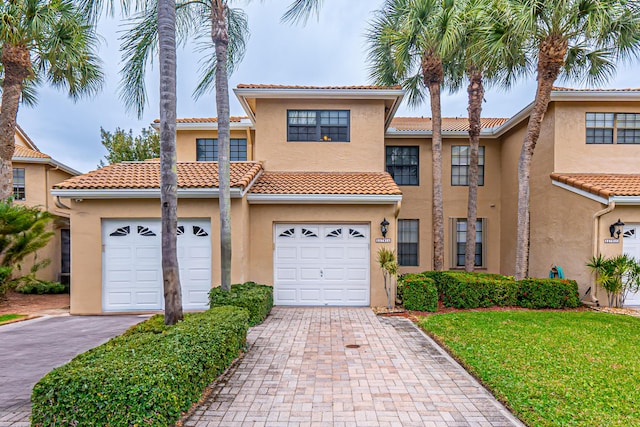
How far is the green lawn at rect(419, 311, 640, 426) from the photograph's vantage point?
13.7ft

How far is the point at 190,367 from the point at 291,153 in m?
9.28

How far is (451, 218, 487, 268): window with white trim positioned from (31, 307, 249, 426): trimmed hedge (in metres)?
12.7

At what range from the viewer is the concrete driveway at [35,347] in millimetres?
4559

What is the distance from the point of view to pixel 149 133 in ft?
83.8

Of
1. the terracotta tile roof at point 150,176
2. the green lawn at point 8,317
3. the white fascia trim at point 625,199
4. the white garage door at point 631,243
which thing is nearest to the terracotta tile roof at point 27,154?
the terracotta tile roof at point 150,176

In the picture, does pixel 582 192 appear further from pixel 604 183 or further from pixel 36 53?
pixel 36 53

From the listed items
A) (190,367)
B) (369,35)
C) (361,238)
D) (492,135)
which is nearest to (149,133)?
(369,35)

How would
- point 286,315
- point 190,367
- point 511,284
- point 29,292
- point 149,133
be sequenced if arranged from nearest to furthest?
point 190,367, point 286,315, point 511,284, point 29,292, point 149,133

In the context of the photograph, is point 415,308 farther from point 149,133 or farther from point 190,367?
point 149,133

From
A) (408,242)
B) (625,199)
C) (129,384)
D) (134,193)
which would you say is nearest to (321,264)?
(408,242)

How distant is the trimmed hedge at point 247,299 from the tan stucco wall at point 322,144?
518 cm

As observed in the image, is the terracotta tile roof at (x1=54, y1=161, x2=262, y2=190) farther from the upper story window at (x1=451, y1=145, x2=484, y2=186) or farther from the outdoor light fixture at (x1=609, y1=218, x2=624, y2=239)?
the outdoor light fixture at (x1=609, y1=218, x2=624, y2=239)

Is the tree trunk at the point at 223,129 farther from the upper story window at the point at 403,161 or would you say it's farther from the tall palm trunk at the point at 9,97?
the upper story window at the point at 403,161

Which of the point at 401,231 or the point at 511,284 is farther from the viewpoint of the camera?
the point at 401,231
